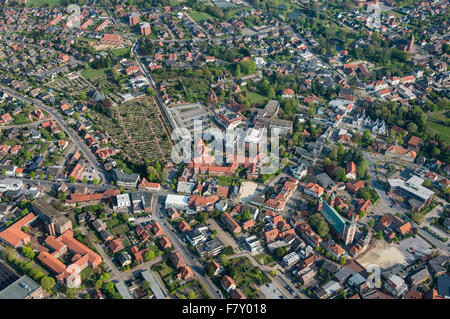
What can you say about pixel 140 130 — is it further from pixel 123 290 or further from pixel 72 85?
pixel 123 290

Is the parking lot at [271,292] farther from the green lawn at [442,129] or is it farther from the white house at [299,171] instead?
the green lawn at [442,129]

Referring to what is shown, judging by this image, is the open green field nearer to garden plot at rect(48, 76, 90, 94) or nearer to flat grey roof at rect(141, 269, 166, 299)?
garden plot at rect(48, 76, 90, 94)

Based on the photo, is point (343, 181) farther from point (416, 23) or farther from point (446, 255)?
point (416, 23)

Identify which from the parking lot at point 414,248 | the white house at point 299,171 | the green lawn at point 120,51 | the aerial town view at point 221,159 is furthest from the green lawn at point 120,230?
the green lawn at point 120,51

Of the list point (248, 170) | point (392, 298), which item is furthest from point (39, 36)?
point (392, 298)

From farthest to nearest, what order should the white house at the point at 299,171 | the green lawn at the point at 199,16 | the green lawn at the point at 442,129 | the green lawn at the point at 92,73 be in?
the green lawn at the point at 199,16
the green lawn at the point at 92,73
the green lawn at the point at 442,129
the white house at the point at 299,171

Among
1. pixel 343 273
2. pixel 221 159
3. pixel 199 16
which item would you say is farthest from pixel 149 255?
pixel 199 16

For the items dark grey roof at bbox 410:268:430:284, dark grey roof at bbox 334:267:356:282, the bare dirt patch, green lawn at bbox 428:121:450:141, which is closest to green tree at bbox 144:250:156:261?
dark grey roof at bbox 334:267:356:282
